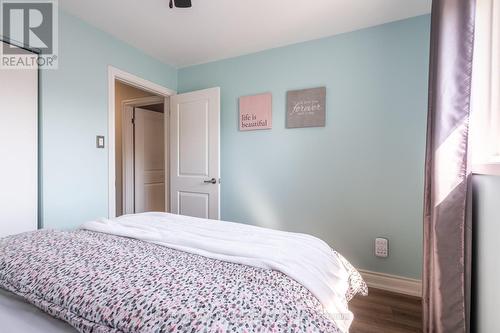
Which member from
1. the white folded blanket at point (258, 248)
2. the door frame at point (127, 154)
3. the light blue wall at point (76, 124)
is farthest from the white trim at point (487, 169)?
the door frame at point (127, 154)

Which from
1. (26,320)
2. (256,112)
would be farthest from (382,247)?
(26,320)

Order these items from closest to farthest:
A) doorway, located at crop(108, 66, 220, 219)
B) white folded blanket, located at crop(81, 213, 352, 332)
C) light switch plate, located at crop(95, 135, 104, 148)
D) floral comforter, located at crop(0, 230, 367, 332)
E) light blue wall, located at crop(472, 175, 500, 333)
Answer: floral comforter, located at crop(0, 230, 367, 332) < white folded blanket, located at crop(81, 213, 352, 332) < light blue wall, located at crop(472, 175, 500, 333) < light switch plate, located at crop(95, 135, 104, 148) < doorway, located at crop(108, 66, 220, 219)

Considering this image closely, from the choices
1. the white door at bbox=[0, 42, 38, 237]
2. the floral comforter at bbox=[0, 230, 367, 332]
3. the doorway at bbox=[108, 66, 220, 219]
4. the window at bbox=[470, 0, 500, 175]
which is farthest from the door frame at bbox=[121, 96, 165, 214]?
the window at bbox=[470, 0, 500, 175]

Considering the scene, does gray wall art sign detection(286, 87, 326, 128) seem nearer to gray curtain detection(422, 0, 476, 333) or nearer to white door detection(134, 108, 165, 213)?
gray curtain detection(422, 0, 476, 333)

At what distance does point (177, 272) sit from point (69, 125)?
1.88 metres

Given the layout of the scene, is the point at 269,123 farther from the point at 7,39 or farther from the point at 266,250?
the point at 7,39

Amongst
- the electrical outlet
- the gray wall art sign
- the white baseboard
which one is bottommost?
the white baseboard

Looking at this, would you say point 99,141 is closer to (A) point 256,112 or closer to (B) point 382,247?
(A) point 256,112

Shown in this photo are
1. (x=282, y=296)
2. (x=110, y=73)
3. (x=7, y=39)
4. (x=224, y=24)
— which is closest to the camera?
(x=282, y=296)

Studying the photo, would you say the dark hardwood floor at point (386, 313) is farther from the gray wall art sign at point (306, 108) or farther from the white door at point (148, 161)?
the white door at point (148, 161)

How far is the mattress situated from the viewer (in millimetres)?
640

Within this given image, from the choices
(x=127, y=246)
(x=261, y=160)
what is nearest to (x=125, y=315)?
(x=127, y=246)

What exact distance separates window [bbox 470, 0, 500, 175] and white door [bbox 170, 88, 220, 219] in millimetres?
2110

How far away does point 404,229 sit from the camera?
2.07 meters
